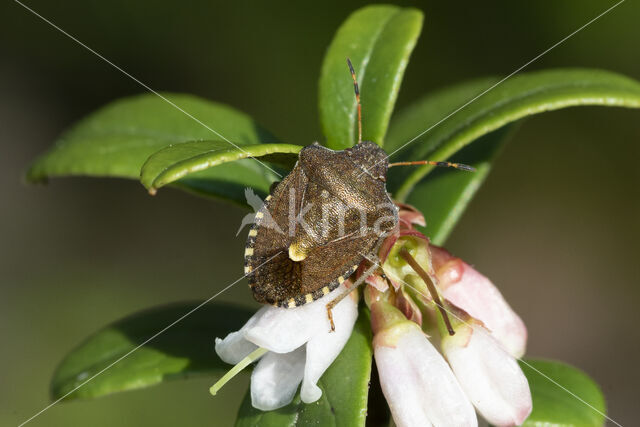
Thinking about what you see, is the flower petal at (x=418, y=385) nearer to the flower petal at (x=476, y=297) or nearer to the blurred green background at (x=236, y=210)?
the flower petal at (x=476, y=297)

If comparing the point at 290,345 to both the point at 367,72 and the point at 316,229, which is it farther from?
the point at 367,72

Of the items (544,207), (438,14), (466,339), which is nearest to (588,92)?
(466,339)

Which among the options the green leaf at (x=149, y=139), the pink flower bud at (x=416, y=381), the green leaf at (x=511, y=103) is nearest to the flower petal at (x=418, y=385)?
the pink flower bud at (x=416, y=381)

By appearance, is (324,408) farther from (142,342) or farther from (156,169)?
(142,342)

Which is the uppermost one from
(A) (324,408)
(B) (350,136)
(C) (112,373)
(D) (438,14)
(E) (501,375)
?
(D) (438,14)

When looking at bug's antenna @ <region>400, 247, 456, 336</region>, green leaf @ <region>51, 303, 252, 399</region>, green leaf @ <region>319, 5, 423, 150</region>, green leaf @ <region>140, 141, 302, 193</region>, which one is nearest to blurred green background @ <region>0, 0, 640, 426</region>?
green leaf @ <region>51, 303, 252, 399</region>

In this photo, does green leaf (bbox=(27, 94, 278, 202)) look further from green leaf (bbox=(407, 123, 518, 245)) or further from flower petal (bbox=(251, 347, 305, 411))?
flower petal (bbox=(251, 347, 305, 411))
